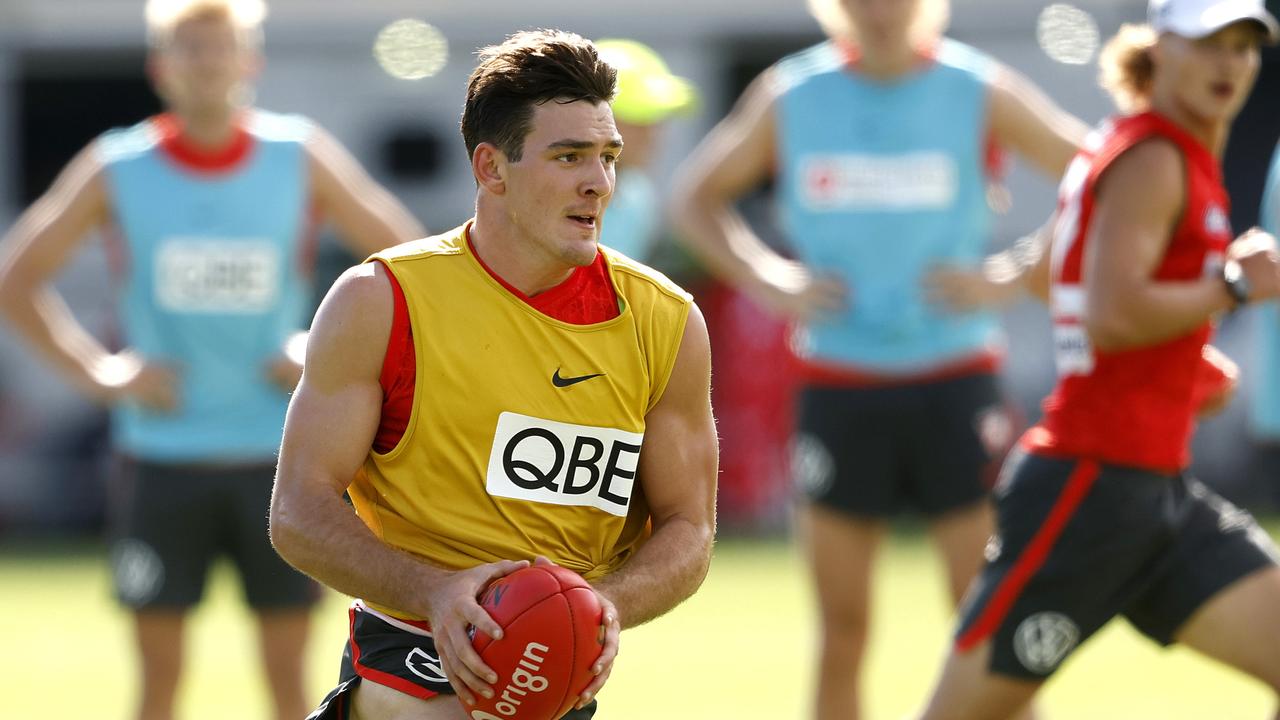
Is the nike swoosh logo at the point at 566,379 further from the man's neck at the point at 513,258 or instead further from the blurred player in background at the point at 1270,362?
the blurred player in background at the point at 1270,362

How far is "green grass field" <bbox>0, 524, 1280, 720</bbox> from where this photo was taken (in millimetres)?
8906

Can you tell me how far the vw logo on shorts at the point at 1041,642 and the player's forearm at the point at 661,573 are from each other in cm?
132

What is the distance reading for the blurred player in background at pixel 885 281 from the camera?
23.5 ft

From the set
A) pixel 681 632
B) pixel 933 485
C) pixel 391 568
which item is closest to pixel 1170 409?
pixel 933 485

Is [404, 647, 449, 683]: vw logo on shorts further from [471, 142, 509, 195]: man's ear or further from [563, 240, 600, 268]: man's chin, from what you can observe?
[471, 142, 509, 195]: man's ear

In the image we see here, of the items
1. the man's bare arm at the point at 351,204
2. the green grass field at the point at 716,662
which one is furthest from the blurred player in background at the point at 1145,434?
the green grass field at the point at 716,662

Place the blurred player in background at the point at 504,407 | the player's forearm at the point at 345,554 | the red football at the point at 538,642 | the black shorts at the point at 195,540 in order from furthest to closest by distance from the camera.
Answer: the black shorts at the point at 195,540 < the blurred player in background at the point at 504,407 < the player's forearm at the point at 345,554 < the red football at the point at 538,642

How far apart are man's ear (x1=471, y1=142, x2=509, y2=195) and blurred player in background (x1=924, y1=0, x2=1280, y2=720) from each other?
1.81 meters

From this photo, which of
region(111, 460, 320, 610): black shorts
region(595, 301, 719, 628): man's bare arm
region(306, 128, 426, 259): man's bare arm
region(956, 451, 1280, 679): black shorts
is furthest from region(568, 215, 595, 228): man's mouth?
region(111, 460, 320, 610): black shorts

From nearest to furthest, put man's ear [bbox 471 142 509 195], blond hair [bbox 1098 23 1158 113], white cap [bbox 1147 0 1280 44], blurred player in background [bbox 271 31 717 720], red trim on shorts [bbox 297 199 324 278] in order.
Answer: blurred player in background [bbox 271 31 717 720] → man's ear [bbox 471 142 509 195] → white cap [bbox 1147 0 1280 44] → blond hair [bbox 1098 23 1158 113] → red trim on shorts [bbox 297 199 324 278]

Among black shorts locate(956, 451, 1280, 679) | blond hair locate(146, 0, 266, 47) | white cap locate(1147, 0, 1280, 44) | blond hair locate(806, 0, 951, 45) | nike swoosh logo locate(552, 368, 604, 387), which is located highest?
white cap locate(1147, 0, 1280, 44)

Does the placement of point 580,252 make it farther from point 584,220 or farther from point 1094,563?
point 1094,563

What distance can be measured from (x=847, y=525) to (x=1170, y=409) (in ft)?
6.35

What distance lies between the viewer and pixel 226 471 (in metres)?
7.02
